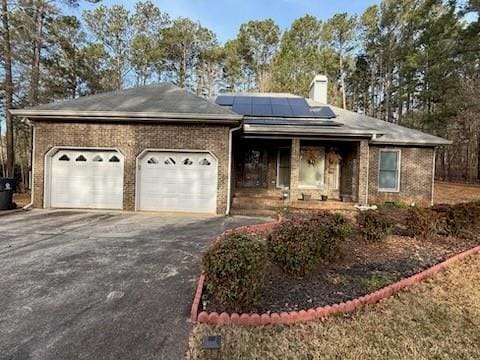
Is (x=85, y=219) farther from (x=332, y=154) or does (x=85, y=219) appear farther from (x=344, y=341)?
(x=332, y=154)

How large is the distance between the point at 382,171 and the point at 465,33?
51.4ft

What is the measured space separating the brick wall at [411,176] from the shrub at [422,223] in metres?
6.14

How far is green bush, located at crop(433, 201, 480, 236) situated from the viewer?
706cm

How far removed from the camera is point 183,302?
12.4 feet

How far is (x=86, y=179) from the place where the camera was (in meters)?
10.4

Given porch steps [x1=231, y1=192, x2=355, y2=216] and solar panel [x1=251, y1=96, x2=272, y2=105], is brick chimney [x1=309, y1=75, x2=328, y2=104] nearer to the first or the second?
solar panel [x1=251, y1=96, x2=272, y2=105]

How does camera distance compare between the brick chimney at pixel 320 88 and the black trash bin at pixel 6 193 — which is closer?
the black trash bin at pixel 6 193

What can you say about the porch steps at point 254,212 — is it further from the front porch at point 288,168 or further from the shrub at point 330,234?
the shrub at point 330,234

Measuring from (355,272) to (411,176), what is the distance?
390 inches

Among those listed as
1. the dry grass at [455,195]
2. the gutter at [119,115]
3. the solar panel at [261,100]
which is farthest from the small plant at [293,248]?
the dry grass at [455,195]

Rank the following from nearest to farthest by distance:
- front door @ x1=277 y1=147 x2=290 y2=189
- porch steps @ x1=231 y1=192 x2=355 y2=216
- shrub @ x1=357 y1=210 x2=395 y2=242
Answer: shrub @ x1=357 y1=210 x2=395 y2=242 < porch steps @ x1=231 y1=192 x2=355 y2=216 < front door @ x1=277 y1=147 x2=290 y2=189

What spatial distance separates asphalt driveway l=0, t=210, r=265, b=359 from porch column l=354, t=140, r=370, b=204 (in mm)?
6477

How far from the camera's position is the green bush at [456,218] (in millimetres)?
7059

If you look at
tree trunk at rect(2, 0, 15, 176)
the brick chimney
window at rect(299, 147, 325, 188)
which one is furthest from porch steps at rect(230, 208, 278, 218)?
tree trunk at rect(2, 0, 15, 176)
